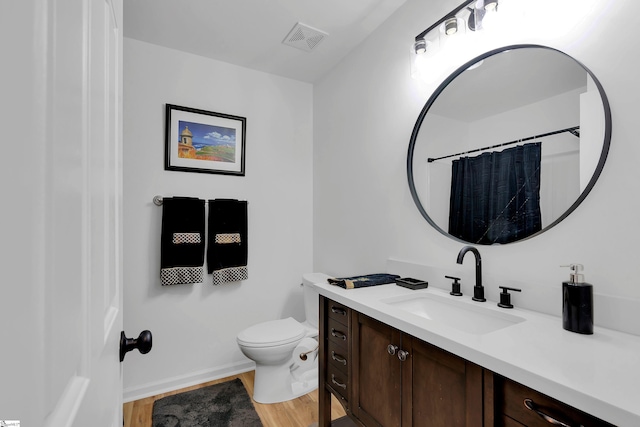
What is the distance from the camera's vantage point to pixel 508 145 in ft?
4.34

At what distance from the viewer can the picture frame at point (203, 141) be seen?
2264 mm

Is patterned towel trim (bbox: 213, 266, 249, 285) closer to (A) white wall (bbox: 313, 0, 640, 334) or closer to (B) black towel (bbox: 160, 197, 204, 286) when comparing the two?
(B) black towel (bbox: 160, 197, 204, 286)

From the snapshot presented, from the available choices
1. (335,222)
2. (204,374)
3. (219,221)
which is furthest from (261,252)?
(204,374)

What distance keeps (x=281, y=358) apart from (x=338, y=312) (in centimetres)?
76

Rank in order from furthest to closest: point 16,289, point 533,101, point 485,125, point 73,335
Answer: point 485,125 → point 533,101 → point 73,335 → point 16,289

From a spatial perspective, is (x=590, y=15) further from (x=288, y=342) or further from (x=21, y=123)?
(x=288, y=342)

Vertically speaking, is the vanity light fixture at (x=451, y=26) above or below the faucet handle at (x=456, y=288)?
above

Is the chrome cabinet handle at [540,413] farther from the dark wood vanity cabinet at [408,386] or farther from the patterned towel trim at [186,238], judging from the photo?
the patterned towel trim at [186,238]

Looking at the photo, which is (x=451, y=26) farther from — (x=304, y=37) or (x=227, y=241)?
(x=227, y=241)

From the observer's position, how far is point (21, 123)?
225 mm

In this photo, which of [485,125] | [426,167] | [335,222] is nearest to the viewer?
[485,125]

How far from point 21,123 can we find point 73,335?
10.3 inches

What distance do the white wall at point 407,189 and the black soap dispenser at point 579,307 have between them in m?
0.13

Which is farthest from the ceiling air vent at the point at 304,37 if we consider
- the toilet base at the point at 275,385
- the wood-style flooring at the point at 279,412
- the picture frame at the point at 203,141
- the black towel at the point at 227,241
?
the wood-style flooring at the point at 279,412
